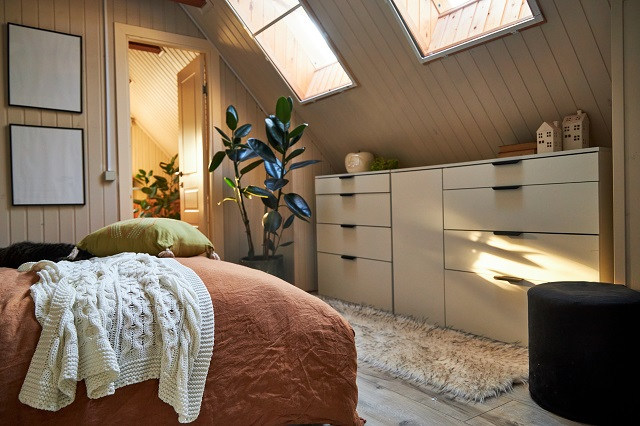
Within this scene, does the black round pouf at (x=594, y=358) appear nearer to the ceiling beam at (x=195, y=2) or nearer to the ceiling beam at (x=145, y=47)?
the ceiling beam at (x=195, y=2)

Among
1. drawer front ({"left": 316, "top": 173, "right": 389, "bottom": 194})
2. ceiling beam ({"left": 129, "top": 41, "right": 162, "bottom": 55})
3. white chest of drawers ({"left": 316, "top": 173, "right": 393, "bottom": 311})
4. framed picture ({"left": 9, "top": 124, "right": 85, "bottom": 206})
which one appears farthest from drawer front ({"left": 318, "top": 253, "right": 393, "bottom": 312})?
ceiling beam ({"left": 129, "top": 41, "right": 162, "bottom": 55})

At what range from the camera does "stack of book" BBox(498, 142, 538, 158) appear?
7.68ft

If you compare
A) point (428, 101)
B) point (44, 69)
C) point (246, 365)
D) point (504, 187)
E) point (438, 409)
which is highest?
point (44, 69)

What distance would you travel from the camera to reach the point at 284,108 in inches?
126

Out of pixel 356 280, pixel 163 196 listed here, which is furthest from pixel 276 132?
pixel 163 196

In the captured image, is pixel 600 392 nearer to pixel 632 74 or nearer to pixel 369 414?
pixel 369 414

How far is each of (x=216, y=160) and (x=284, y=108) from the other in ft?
2.14

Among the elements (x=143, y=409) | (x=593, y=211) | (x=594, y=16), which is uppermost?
(x=594, y=16)

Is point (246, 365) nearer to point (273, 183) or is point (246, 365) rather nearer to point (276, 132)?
point (273, 183)

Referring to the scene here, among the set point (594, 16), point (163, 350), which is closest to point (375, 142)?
point (594, 16)

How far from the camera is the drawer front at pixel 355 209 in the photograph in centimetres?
305

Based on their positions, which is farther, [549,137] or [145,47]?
[145,47]

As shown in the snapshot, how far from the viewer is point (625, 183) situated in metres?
1.82

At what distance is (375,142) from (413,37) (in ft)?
3.17
